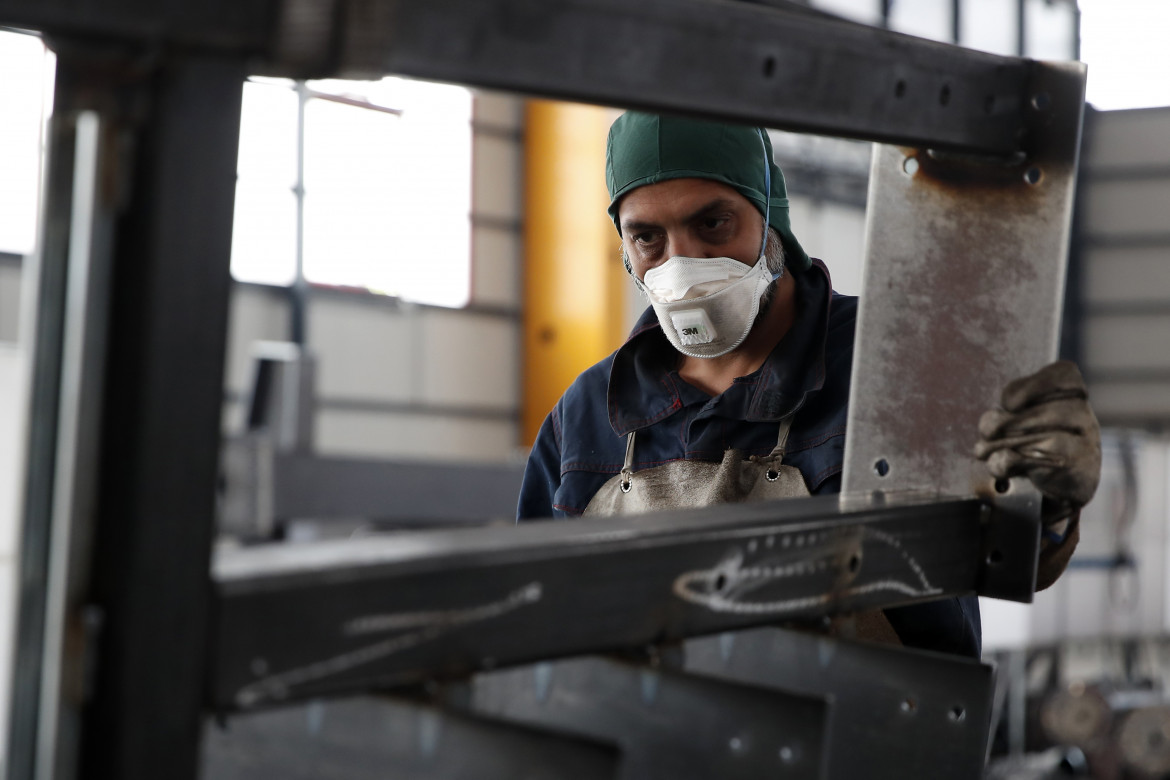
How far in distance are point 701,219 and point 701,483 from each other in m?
0.35

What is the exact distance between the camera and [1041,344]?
1.03 meters

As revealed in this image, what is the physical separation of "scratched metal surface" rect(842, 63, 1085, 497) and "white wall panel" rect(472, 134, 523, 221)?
308 inches

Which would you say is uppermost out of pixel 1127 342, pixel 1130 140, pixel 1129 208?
pixel 1130 140

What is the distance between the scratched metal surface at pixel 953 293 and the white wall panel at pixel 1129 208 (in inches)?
411

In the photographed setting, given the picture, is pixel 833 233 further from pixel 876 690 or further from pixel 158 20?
pixel 158 20

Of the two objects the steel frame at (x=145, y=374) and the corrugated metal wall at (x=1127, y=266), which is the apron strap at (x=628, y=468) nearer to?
the steel frame at (x=145, y=374)

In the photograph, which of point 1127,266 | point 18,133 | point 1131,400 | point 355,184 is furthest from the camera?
point 1127,266

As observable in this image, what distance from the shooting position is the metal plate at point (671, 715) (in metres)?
0.77

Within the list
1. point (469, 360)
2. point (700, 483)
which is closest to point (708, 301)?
point (700, 483)

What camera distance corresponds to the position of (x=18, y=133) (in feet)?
22.0

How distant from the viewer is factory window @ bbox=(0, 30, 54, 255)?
6.66m

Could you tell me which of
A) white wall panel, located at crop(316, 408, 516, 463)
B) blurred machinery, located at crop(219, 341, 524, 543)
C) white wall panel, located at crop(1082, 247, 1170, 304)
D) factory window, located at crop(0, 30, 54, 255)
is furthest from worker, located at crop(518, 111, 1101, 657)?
white wall panel, located at crop(1082, 247, 1170, 304)

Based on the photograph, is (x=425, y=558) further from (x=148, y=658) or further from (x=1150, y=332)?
(x=1150, y=332)

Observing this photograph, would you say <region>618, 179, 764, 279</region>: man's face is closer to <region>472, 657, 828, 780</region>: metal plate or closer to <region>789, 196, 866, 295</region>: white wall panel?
<region>472, 657, 828, 780</region>: metal plate
